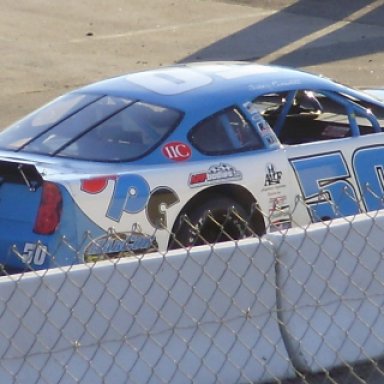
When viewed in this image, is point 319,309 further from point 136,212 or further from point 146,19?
point 146,19

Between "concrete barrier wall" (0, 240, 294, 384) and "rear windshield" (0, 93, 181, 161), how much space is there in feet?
7.42

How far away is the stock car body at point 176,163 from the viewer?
773 centimetres

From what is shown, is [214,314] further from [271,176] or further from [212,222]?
A: [271,176]

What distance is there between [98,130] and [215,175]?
81 centimetres

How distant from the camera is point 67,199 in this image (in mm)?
7633

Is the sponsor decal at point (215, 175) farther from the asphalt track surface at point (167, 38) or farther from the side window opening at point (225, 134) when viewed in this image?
the asphalt track surface at point (167, 38)

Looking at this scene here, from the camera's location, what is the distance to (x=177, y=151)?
8.28 metres

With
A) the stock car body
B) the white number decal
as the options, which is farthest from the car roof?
the white number decal

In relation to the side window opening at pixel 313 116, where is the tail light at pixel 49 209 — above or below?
above

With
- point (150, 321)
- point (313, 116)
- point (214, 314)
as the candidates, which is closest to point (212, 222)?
point (313, 116)

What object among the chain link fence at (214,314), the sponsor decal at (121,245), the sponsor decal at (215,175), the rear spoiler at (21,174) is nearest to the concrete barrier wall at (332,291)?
the chain link fence at (214,314)

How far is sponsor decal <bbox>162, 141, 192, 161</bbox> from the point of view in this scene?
823cm

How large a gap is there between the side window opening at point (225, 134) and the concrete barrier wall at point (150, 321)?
7.60ft

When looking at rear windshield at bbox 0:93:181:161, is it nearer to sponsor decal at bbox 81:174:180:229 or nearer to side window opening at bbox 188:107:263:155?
side window opening at bbox 188:107:263:155
